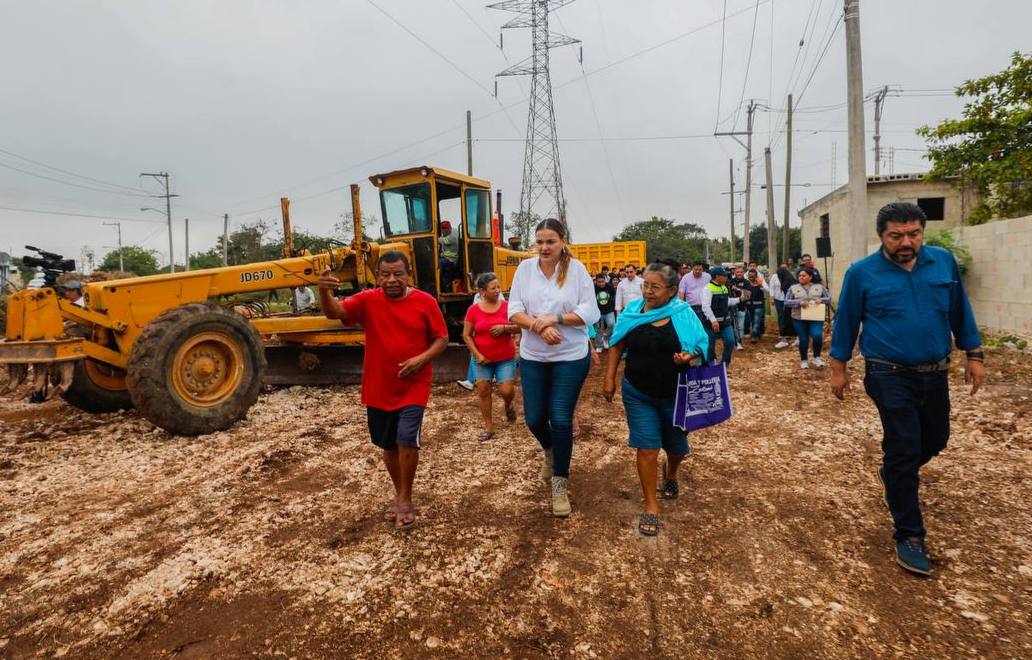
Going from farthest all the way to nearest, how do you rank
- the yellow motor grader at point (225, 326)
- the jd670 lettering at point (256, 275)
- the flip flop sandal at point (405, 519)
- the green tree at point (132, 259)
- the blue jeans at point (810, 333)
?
the green tree at point (132, 259), the blue jeans at point (810, 333), the jd670 lettering at point (256, 275), the yellow motor grader at point (225, 326), the flip flop sandal at point (405, 519)

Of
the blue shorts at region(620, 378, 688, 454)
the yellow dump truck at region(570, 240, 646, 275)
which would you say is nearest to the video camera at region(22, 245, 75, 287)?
the blue shorts at region(620, 378, 688, 454)

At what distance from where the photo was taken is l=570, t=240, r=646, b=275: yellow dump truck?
1988cm

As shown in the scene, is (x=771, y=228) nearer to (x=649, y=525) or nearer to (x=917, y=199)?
(x=917, y=199)

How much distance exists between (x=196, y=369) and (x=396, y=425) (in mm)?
3167

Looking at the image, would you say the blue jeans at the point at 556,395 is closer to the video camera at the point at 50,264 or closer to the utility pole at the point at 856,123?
the video camera at the point at 50,264

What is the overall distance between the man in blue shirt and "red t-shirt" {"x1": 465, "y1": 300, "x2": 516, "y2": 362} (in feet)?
9.34

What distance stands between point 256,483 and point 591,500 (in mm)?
2372

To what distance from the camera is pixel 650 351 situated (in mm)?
3236

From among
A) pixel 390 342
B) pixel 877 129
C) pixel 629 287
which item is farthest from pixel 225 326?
pixel 877 129

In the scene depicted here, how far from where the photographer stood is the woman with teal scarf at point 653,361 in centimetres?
322

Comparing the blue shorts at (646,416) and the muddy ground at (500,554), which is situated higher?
the blue shorts at (646,416)

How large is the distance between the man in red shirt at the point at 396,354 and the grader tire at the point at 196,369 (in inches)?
109

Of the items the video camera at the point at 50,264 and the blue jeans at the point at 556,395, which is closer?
the blue jeans at the point at 556,395

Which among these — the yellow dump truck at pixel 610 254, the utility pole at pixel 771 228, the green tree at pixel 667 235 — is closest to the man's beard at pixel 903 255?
the yellow dump truck at pixel 610 254
